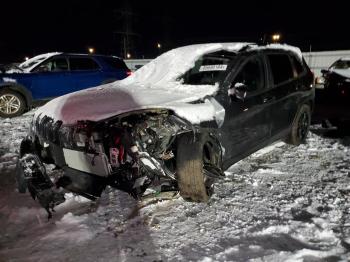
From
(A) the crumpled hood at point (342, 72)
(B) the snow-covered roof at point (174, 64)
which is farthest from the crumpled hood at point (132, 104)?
(A) the crumpled hood at point (342, 72)

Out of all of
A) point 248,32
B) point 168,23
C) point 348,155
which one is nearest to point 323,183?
point 348,155

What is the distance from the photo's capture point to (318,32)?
71.6 metres

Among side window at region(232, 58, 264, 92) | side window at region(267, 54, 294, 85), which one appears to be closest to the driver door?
side window at region(232, 58, 264, 92)

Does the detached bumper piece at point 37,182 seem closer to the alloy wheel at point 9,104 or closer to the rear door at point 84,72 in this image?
the alloy wheel at point 9,104

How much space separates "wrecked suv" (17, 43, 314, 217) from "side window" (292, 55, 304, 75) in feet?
3.10

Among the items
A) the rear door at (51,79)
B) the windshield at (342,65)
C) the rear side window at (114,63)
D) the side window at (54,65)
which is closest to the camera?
the rear door at (51,79)

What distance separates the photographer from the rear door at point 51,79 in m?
8.66

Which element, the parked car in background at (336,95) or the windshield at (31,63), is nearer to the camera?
the windshield at (31,63)

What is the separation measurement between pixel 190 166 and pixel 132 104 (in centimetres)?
85

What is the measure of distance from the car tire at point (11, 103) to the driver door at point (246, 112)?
20.8 ft

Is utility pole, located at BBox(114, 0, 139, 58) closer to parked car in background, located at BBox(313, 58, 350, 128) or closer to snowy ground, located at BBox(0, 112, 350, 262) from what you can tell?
parked car in background, located at BBox(313, 58, 350, 128)

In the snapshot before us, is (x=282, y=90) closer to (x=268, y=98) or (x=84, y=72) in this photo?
(x=268, y=98)

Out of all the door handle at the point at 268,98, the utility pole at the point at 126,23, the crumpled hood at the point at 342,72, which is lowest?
the door handle at the point at 268,98

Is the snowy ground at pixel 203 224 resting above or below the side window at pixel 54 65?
below
